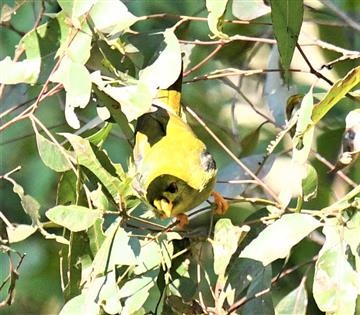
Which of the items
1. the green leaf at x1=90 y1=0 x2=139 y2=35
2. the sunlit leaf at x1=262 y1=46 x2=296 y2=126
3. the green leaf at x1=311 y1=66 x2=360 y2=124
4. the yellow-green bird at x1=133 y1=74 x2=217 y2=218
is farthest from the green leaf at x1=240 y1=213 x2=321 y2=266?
the sunlit leaf at x1=262 y1=46 x2=296 y2=126

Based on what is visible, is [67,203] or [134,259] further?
[67,203]

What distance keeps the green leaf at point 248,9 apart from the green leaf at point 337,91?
1.23 feet

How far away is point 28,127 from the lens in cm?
220

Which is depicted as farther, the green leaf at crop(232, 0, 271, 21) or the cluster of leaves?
the green leaf at crop(232, 0, 271, 21)

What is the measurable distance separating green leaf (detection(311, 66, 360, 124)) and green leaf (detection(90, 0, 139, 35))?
307 mm

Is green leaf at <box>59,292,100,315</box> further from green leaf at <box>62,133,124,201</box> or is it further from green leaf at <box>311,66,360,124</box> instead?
green leaf at <box>311,66,360,124</box>

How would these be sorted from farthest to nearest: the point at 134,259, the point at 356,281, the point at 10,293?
the point at 10,293 < the point at 134,259 < the point at 356,281

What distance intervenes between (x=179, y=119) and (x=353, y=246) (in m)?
0.46

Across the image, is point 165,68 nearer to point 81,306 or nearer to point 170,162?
point 170,162

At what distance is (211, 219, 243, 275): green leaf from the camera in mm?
1189

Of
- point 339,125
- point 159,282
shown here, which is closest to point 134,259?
point 159,282

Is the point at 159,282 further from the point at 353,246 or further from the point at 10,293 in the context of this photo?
the point at 353,246

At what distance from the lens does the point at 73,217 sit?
1136mm

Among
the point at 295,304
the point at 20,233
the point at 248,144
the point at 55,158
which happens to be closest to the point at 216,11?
the point at 55,158
